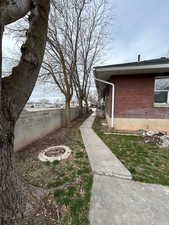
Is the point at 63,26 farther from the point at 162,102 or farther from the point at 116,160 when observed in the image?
the point at 116,160

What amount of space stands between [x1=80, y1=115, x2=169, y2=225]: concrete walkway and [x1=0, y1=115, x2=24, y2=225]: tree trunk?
3.49ft

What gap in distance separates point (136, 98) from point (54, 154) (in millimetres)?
5633

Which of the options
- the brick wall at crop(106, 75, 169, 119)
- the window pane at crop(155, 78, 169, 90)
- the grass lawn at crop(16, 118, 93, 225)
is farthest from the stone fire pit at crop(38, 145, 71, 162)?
the window pane at crop(155, 78, 169, 90)

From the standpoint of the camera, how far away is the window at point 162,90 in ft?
22.9

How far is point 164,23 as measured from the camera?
7.12 meters

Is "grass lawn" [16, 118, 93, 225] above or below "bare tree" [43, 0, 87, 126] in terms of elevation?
below

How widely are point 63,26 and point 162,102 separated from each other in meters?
7.69

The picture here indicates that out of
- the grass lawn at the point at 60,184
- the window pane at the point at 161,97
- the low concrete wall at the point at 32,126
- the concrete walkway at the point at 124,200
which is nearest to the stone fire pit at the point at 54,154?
the grass lawn at the point at 60,184

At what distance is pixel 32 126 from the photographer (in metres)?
5.11

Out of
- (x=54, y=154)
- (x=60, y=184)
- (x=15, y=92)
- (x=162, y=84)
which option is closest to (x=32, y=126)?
(x=54, y=154)

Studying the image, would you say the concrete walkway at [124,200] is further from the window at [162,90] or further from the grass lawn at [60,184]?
the window at [162,90]

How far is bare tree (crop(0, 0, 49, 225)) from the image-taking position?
4.68 feet

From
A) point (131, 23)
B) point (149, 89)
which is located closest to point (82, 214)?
point (149, 89)

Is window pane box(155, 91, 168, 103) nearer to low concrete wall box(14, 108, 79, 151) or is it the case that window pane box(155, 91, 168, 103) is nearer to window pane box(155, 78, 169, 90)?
window pane box(155, 78, 169, 90)
